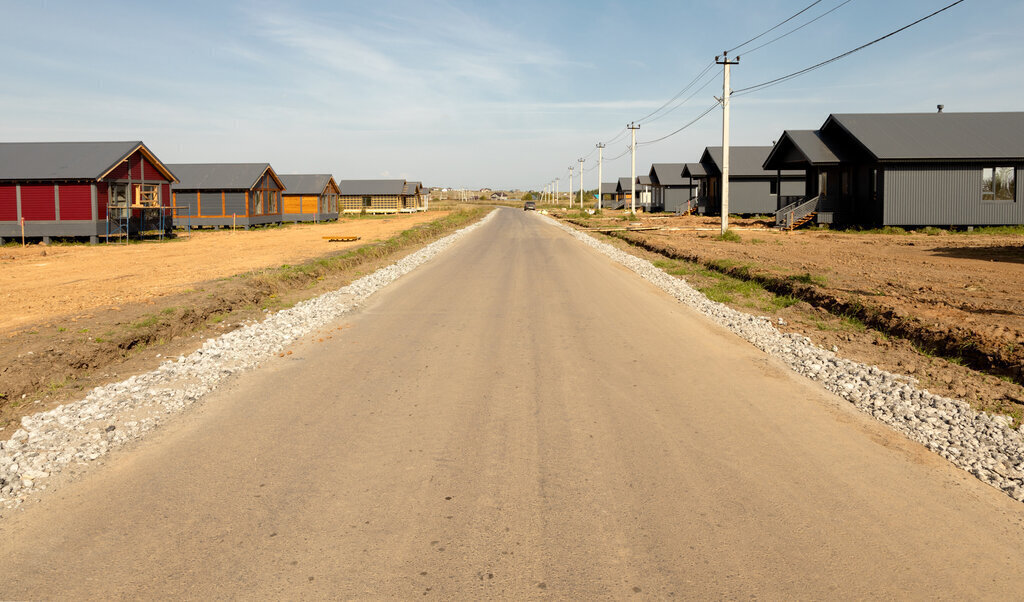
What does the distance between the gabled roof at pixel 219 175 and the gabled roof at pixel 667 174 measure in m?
37.2

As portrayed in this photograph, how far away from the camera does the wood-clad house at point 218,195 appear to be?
1939 inches

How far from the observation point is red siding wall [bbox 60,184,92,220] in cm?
3234

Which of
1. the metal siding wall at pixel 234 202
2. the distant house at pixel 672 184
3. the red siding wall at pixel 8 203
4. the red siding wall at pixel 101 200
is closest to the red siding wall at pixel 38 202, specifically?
the red siding wall at pixel 8 203

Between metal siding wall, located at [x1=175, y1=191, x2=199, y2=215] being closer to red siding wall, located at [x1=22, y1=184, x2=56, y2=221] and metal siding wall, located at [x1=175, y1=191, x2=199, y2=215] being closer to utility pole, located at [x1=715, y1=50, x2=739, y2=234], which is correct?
Answer: red siding wall, located at [x1=22, y1=184, x2=56, y2=221]

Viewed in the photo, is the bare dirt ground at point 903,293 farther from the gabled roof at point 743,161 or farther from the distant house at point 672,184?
the distant house at point 672,184

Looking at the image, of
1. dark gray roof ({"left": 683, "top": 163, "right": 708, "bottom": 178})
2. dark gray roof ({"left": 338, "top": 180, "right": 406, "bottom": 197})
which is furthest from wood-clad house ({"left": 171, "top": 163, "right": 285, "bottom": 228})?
dark gray roof ({"left": 338, "top": 180, "right": 406, "bottom": 197})

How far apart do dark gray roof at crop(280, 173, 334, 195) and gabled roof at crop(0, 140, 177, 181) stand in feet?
86.5

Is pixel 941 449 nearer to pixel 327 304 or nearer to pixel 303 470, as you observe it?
pixel 303 470

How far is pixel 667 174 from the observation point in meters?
68.4

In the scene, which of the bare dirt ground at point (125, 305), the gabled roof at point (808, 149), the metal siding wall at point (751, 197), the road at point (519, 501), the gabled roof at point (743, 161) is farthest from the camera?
the metal siding wall at point (751, 197)

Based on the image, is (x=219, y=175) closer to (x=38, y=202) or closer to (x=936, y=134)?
(x=38, y=202)

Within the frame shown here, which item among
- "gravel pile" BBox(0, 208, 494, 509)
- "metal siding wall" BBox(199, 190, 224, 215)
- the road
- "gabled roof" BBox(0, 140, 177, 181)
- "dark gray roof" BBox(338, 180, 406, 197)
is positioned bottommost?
the road

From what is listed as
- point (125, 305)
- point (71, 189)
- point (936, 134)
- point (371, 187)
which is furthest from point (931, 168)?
point (371, 187)

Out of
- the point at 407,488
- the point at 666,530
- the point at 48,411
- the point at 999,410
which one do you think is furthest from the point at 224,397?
the point at 999,410
